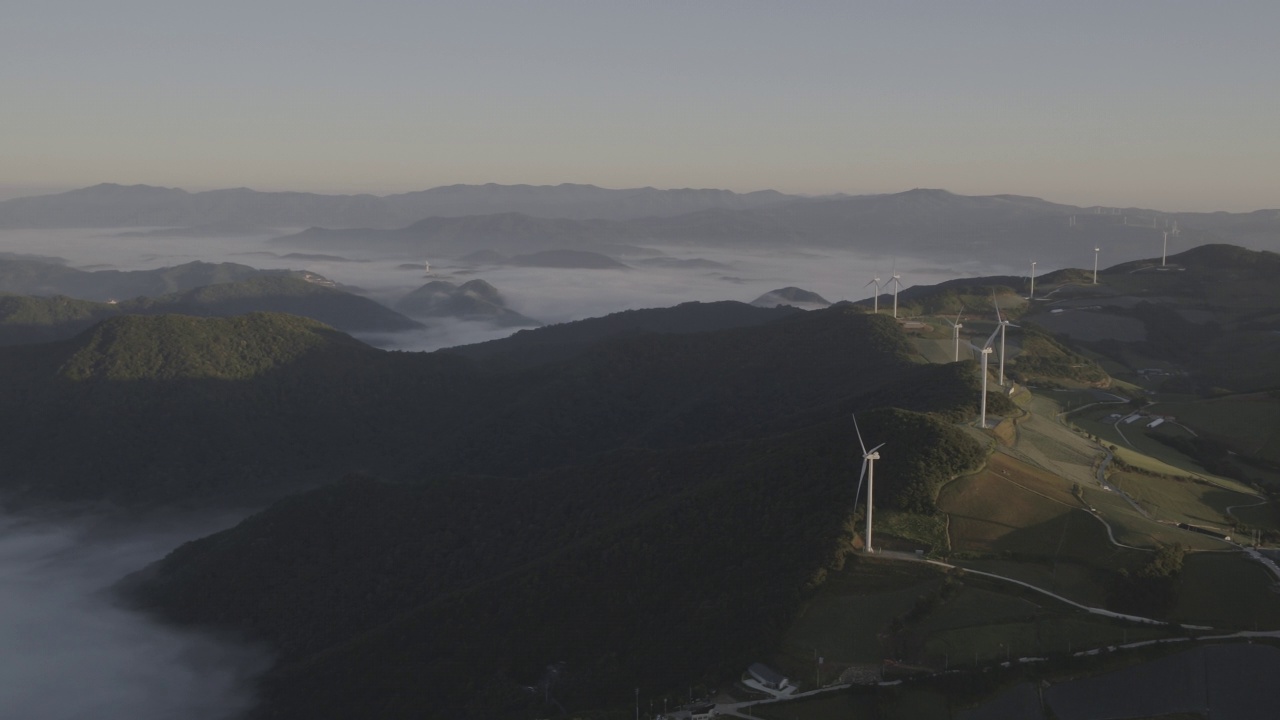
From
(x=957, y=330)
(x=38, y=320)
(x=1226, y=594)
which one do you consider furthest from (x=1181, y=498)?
(x=38, y=320)

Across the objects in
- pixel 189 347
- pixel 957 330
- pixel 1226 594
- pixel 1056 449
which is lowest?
pixel 189 347

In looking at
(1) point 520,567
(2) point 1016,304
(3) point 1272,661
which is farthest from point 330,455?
(3) point 1272,661

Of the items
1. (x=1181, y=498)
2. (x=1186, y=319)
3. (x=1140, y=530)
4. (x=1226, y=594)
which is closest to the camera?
(x=1226, y=594)

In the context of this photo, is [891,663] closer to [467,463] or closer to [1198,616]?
[1198,616]

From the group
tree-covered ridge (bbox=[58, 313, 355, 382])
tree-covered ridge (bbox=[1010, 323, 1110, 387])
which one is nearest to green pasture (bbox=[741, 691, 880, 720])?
tree-covered ridge (bbox=[1010, 323, 1110, 387])

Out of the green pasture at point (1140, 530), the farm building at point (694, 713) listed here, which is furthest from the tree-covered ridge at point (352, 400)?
the farm building at point (694, 713)

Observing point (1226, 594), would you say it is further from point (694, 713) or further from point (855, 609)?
point (694, 713)

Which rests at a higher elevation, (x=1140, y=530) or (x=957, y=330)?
(x=957, y=330)

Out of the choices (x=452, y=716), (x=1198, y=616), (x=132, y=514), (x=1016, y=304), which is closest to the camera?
(x=1198, y=616)

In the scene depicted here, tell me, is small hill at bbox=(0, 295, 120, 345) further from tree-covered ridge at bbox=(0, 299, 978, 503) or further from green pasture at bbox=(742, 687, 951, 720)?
green pasture at bbox=(742, 687, 951, 720)
